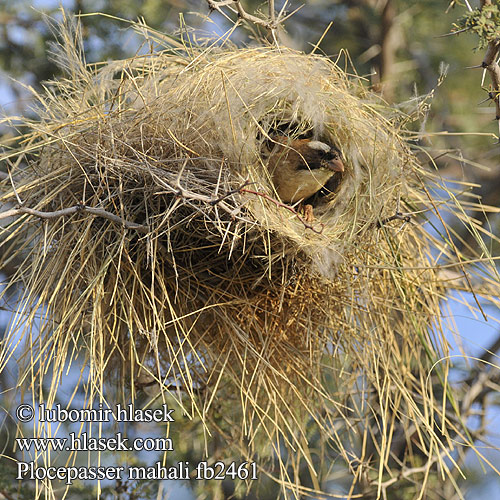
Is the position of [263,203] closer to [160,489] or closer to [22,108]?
[160,489]

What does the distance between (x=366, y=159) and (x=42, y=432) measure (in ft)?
3.20

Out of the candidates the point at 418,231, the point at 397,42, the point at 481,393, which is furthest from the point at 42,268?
the point at 397,42

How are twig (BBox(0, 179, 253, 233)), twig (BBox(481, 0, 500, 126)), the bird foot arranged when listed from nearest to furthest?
twig (BBox(0, 179, 253, 233)), twig (BBox(481, 0, 500, 126)), the bird foot

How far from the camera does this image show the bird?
5.97ft

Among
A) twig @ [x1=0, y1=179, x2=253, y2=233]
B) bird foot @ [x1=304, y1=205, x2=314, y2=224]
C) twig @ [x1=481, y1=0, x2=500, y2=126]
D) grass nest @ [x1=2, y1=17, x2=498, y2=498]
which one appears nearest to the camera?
twig @ [x1=0, y1=179, x2=253, y2=233]

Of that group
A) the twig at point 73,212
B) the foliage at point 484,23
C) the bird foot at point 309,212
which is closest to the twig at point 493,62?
the foliage at point 484,23

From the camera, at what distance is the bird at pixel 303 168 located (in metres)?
1.82

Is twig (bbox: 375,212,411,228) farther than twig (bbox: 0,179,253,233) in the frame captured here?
Yes

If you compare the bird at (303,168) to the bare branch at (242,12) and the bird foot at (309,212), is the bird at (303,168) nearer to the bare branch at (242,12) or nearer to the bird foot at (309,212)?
the bird foot at (309,212)

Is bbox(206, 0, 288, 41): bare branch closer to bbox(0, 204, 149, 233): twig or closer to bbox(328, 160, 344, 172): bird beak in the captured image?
bbox(328, 160, 344, 172): bird beak

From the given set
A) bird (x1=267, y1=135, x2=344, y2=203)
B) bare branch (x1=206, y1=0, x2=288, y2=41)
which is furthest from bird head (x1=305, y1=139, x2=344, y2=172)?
bare branch (x1=206, y1=0, x2=288, y2=41)

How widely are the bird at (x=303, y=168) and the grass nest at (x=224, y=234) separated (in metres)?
0.04

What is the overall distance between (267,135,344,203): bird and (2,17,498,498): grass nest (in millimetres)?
43

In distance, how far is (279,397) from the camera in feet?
6.60
